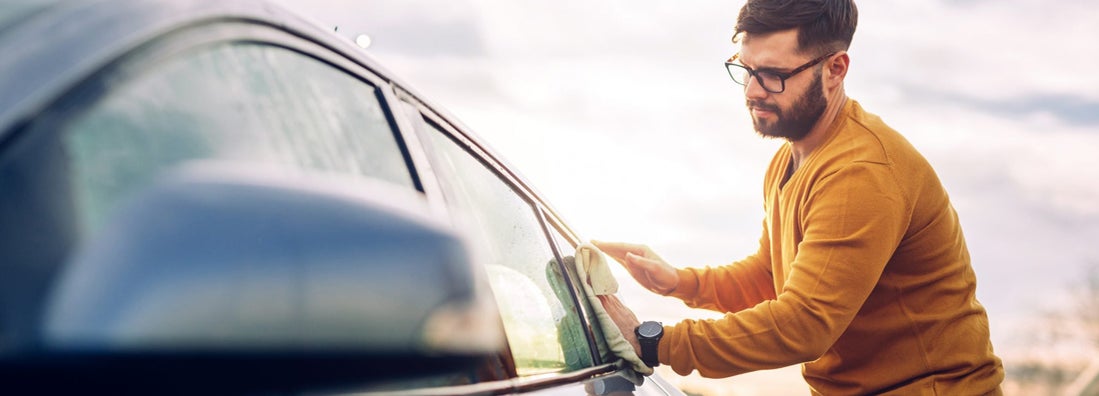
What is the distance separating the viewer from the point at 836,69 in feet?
12.1

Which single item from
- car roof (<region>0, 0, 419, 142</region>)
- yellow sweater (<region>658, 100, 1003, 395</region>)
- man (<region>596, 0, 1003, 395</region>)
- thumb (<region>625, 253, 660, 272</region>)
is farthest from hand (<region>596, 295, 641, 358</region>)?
car roof (<region>0, 0, 419, 142</region>)

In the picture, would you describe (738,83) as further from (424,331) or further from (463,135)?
(424,331)

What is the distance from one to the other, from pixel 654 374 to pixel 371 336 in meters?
2.08

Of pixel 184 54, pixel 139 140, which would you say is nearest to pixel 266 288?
pixel 139 140

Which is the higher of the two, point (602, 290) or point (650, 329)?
point (602, 290)

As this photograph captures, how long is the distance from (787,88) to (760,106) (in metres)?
0.12

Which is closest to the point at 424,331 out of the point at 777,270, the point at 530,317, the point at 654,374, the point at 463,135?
the point at 530,317

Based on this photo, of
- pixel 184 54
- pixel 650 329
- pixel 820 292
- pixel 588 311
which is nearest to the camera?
pixel 184 54

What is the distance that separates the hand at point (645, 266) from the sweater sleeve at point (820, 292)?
2.11ft

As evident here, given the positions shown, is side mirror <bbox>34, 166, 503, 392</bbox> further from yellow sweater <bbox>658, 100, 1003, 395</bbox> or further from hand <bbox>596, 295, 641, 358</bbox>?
yellow sweater <bbox>658, 100, 1003, 395</bbox>

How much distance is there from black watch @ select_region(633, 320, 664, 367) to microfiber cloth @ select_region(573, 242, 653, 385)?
0.05 metres

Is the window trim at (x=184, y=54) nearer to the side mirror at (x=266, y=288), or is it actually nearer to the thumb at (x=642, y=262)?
the side mirror at (x=266, y=288)

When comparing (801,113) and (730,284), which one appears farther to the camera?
(730,284)

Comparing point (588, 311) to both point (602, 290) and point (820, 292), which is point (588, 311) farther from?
point (820, 292)
